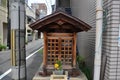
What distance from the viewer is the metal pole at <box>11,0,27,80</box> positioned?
5.29 meters

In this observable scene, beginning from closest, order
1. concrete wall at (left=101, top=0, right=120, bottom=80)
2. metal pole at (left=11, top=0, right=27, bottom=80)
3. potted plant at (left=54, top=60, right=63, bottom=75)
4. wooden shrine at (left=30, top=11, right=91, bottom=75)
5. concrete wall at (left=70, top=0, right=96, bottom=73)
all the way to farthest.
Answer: metal pole at (left=11, top=0, right=27, bottom=80) → concrete wall at (left=101, top=0, right=120, bottom=80) → potted plant at (left=54, top=60, right=63, bottom=75) → wooden shrine at (left=30, top=11, right=91, bottom=75) → concrete wall at (left=70, top=0, right=96, bottom=73)

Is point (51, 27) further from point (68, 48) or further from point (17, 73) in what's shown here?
point (17, 73)

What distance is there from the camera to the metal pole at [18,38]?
17.4ft

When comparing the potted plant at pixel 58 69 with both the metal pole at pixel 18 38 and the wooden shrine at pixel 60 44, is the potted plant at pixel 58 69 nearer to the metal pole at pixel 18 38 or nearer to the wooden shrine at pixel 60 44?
the wooden shrine at pixel 60 44

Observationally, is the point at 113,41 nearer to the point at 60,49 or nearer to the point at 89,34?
the point at 60,49

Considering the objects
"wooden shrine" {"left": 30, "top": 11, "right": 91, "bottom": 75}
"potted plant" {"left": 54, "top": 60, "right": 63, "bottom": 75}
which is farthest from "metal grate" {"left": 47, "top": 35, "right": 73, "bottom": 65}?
"potted plant" {"left": 54, "top": 60, "right": 63, "bottom": 75}

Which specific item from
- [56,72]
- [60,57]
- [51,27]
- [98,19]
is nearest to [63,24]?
[51,27]

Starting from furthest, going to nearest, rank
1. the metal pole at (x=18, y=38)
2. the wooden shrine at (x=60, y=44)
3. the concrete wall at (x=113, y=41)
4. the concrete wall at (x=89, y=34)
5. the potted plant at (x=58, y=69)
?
the concrete wall at (x=89, y=34), the wooden shrine at (x=60, y=44), the potted plant at (x=58, y=69), the concrete wall at (x=113, y=41), the metal pole at (x=18, y=38)

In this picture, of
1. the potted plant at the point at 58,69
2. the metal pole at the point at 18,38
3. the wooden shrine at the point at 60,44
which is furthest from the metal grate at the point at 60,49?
the metal pole at the point at 18,38

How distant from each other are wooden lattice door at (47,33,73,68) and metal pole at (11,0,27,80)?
1551 mm

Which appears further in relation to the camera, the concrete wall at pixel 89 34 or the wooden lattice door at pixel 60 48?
the concrete wall at pixel 89 34

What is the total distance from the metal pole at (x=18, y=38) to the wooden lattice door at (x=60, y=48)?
1.55m

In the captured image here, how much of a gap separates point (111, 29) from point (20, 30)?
2.31 m

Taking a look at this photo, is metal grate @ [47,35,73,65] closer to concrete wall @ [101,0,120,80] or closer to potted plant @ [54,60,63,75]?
potted plant @ [54,60,63,75]
